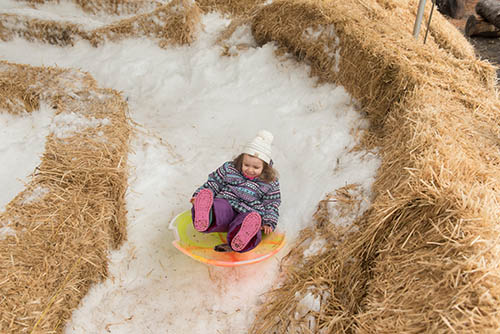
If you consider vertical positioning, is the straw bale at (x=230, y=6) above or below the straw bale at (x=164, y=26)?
above

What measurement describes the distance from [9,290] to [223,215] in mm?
1496

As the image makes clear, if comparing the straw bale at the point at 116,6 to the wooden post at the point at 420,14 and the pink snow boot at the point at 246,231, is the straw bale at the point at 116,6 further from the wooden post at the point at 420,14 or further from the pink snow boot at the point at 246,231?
the pink snow boot at the point at 246,231

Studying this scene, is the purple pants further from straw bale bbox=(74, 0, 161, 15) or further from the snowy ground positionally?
straw bale bbox=(74, 0, 161, 15)

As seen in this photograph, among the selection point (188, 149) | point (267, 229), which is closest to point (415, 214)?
point (267, 229)

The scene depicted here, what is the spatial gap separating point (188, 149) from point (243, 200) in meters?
1.37

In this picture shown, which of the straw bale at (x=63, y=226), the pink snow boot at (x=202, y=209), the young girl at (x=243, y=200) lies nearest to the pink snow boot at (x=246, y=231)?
the young girl at (x=243, y=200)

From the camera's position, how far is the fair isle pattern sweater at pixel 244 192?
3164 millimetres

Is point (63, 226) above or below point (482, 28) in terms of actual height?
below

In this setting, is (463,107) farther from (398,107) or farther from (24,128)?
(24,128)

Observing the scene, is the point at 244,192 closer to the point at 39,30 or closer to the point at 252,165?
the point at 252,165

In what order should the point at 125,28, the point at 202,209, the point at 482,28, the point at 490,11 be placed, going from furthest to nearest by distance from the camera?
1. the point at 482,28
2. the point at 490,11
3. the point at 125,28
4. the point at 202,209

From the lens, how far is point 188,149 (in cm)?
431

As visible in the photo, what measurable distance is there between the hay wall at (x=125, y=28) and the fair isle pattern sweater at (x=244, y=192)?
334cm

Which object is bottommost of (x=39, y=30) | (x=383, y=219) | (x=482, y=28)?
(x=39, y=30)
